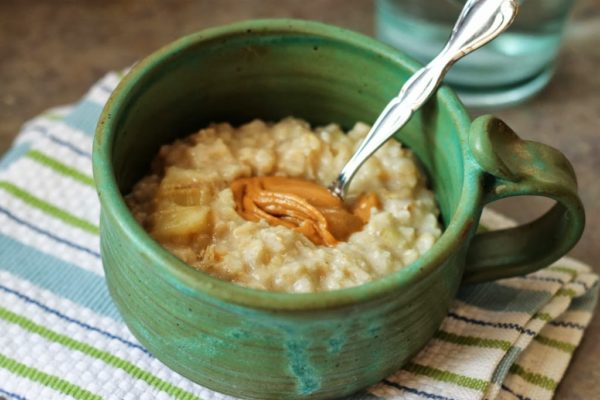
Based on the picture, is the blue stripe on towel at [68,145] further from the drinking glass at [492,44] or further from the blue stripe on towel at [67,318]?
the drinking glass at [492,44]

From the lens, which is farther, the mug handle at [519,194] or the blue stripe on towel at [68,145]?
the blue stripe on towel at [68,145]

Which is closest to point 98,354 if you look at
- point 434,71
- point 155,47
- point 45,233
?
point 45,233

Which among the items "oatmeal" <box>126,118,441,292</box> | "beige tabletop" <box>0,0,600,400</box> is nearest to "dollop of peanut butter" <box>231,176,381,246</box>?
"oatmeal" <box>126,118,441,292</box>

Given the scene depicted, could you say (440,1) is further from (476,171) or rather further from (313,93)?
(476,171)

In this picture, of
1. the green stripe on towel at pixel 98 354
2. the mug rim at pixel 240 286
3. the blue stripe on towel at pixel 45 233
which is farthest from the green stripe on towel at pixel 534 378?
the blue stripe on towel at pixel 45 233

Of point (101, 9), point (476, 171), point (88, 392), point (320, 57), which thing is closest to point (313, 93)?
point (320, 57)

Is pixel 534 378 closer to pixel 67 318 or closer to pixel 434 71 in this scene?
pixel 434 71
